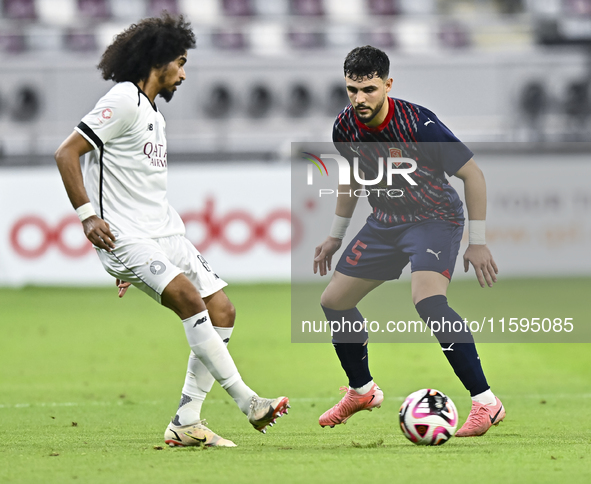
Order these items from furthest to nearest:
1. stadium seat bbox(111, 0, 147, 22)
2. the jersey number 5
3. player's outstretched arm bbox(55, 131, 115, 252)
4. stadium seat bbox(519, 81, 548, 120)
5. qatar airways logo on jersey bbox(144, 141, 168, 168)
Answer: stadium seat bbox(111, 0, 147, 22), stadium seat bbox(519, 81, 548, 120), the jersey number 5, qatar airways logo on jersey bbox(144, 141, 168, 168), player's outstretched arm bbox(55, 131, 115, 252)

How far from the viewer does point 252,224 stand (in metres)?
16.3

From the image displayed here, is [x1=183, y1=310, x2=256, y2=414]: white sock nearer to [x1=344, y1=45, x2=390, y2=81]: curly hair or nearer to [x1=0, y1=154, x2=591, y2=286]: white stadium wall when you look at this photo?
[x1=344, y1=45, x2=390, y2=81]: curly hair

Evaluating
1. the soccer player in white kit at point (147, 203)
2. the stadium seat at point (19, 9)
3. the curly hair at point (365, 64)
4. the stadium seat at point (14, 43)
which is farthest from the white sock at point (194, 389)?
the stadium seat at point (19, 9)

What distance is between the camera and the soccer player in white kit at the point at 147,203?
196 inches

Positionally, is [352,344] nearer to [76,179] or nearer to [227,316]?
[227,316]

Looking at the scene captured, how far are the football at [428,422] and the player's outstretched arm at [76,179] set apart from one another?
188cm

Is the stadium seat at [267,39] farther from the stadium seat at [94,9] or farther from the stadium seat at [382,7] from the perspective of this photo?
the stadium seat at [94,9]

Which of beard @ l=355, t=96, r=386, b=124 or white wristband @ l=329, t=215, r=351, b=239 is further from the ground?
beard @ l=355, t=96, r=386, b=124

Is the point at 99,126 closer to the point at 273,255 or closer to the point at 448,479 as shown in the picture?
the point at 448,479

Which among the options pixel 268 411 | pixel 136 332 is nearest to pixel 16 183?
pixel 136 332

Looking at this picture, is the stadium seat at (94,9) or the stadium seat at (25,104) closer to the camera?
the stadium seat at (25,104)

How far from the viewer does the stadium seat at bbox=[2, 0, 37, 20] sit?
29266 mm

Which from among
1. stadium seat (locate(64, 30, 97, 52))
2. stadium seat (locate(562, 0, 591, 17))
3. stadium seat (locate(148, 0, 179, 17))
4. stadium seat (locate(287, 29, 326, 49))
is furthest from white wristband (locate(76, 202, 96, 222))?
stadium seat (locate(148, 0, 179, 17))

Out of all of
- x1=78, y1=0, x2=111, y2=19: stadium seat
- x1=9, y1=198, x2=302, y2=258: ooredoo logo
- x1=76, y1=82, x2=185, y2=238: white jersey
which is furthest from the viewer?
x1=78, y1=0, x2=111, y2=19: stadium seat
